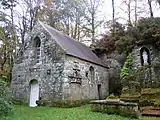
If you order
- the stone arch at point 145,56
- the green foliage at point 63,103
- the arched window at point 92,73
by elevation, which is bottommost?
the green foliage at point 63,103

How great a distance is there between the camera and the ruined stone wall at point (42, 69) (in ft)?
57.2

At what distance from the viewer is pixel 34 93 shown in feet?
62.4

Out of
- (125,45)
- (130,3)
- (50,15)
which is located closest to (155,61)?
(125,45)

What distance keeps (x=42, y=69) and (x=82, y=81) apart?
152 inches

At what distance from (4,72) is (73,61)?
Result: 12.6 meters

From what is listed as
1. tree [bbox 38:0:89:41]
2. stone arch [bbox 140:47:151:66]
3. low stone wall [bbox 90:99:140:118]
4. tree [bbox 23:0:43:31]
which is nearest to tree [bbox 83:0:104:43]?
tree [bbox 38:0:89:41]

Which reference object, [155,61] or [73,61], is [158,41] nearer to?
[155,61]

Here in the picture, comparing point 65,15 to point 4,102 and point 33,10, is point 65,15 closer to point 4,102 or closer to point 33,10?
point 33,10

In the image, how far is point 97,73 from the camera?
2241cm

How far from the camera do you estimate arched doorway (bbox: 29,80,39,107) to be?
18.8 metres

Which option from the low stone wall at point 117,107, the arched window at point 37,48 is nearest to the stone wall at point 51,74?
the arched window at point 37,48

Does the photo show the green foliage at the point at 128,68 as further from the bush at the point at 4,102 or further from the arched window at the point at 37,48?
the bush at the point at 4,102

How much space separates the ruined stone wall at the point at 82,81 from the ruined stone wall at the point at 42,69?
59 centimetres

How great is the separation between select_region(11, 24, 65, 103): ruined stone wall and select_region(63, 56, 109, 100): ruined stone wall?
585mm
